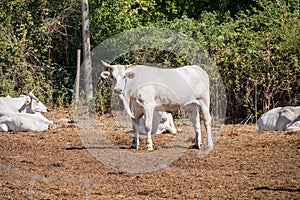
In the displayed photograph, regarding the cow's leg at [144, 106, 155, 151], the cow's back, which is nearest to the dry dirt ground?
the cow's leg at [144, 106, 155, 151]

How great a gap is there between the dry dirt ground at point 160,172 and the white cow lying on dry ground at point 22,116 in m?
1.04

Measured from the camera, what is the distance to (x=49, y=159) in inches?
420

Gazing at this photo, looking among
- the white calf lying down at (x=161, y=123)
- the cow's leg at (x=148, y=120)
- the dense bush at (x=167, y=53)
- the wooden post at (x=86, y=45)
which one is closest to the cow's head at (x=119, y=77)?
the cow's leg at (x=148, y=120)

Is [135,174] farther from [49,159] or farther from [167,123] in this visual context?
[167,123]

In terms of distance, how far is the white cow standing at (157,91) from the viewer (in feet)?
38.0

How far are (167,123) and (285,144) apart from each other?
2.93m

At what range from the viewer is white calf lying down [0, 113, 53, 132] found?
14414 millimetres

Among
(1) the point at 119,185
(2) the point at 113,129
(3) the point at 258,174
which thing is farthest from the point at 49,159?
(2) the point at 113,129

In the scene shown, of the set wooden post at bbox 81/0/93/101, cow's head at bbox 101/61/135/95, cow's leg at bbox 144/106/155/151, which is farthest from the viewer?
wooden post at bbox 81/0/93/101

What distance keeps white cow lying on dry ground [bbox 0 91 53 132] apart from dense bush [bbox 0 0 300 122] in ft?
7.80

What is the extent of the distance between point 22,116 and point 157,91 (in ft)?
12.7

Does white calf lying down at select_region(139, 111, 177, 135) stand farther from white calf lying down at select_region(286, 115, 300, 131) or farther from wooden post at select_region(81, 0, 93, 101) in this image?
wooden post at select_region(81, 0, 93, 101)

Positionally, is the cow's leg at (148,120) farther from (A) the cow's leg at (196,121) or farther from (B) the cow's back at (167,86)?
(A) the cow's leg at (196,121)

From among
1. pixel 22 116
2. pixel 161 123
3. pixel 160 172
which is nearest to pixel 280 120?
pixel 161 123
